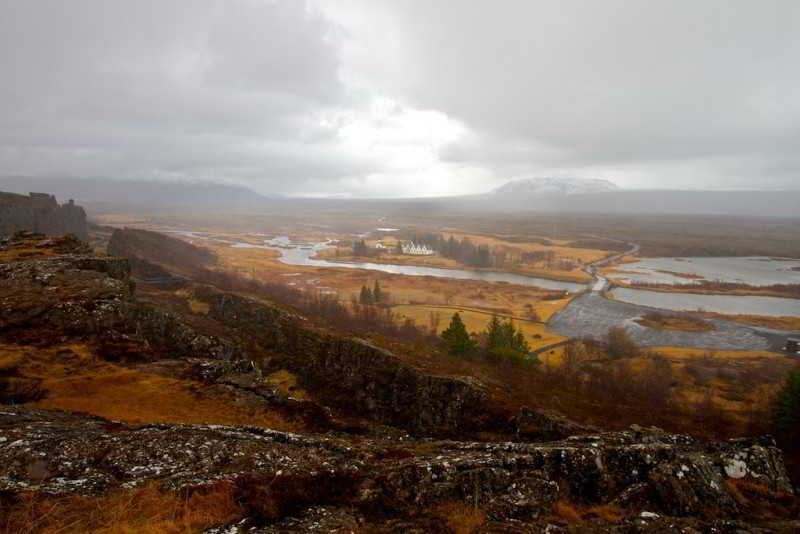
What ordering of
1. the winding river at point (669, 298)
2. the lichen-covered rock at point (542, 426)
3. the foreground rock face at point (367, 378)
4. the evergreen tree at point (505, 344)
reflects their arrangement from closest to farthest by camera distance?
the lichen-covered rock at point (542, 426), the foreground rock face at point (367, 378), the evergreen tree at point (505, 344), the winding river at point (669, 298)

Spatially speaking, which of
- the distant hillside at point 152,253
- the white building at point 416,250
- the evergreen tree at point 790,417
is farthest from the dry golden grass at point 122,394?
the white building at point 416,250

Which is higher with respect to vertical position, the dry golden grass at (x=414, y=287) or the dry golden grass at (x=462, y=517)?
the dry golden grass at (x=462, y=517)

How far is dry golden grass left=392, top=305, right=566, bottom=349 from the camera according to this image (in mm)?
63750

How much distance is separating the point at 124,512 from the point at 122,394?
393 inches

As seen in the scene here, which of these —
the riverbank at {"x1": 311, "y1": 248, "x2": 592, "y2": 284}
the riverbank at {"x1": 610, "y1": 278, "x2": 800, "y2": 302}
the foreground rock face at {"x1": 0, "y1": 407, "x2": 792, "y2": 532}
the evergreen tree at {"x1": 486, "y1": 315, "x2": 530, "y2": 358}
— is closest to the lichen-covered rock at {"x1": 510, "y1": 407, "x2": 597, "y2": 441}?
the foreground rock face at {"x1": 0, "y1": 407, "x2": 792, "y2": 532}

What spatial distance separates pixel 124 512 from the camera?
9.02 metres

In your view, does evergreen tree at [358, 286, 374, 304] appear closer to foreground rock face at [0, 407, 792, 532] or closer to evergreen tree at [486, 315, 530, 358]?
evergreen tree at [486, 315, 530, 358]

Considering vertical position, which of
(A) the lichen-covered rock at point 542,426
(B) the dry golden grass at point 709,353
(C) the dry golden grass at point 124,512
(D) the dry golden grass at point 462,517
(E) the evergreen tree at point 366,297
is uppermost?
(C) the dry golden grass at point 124,512

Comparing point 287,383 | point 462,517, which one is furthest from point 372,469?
point 287,383

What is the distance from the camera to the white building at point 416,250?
174m

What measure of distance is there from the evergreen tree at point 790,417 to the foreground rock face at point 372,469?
12820 mm

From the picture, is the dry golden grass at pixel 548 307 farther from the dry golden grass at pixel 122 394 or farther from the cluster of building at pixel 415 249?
the cluster of building at pixel 415 249

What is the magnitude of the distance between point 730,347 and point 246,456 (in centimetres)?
7830

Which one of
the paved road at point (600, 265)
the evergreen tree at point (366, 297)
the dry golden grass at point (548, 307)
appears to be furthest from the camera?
the paved road at point (600, 265)
